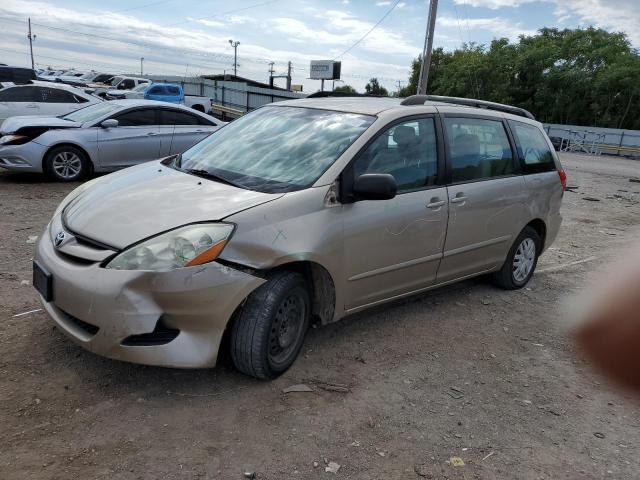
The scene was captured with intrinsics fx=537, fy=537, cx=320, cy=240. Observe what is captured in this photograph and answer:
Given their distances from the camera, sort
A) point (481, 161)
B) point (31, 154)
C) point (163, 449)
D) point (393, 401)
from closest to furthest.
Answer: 1. point (163, 449)
2. point (393, 401)
3. point (481, 161)
4. point (31, 154)

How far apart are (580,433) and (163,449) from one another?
2338 millimetres

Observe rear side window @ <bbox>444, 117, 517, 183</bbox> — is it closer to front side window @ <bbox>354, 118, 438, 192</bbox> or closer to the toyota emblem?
front side window @ <bbox>354, 118, 438, 192</bbox>

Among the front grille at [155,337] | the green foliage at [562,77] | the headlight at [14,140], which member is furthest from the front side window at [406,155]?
the green foliage at [562,77]

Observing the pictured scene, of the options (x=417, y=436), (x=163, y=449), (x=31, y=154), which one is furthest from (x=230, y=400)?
(x=31, y=154)

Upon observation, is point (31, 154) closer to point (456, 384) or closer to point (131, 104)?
point (131, 104)

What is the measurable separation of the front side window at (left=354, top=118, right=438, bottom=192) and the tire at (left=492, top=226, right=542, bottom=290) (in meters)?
1.58

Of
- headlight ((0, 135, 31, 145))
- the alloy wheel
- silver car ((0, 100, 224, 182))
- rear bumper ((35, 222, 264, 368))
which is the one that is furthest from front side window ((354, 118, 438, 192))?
headlight ((0, 135, 31, 145))

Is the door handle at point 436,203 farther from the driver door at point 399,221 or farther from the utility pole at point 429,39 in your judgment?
the utility pole at point 429,39

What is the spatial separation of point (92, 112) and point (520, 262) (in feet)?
25.0

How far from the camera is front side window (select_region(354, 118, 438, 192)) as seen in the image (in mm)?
3729

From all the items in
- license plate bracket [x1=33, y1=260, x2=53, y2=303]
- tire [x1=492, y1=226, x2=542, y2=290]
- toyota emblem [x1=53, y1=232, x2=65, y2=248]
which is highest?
toyota emblem [x1=53, y1=232, x2=65, y2=248]

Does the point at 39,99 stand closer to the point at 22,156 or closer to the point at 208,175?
the point at 22,156

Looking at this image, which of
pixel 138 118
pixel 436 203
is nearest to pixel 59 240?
pixel 436 203

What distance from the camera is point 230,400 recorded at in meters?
3.10
